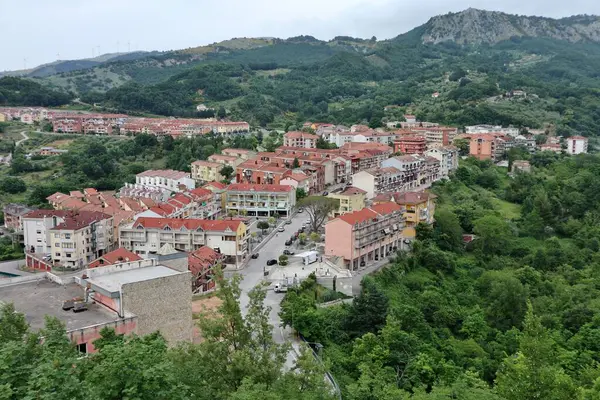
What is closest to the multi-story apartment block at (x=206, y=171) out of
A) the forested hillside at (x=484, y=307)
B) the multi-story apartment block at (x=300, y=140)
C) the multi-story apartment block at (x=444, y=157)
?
the multi-story apartment block at (x=300, y=140)

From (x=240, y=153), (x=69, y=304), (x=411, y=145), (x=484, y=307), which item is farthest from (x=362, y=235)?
(x=411, y=145)

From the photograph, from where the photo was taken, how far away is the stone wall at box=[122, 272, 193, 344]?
1365 cm

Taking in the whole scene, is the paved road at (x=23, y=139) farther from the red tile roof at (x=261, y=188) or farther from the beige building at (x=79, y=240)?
Result: the beige building at (x=79, y=240)

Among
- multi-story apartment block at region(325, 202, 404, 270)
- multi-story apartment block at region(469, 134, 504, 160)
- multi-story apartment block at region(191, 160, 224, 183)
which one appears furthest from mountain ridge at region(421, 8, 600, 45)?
multi-story apartment block at region(325, 202, 404, 270)

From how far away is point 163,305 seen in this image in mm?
14312

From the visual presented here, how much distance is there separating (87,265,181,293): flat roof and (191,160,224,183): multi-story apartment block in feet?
76.6

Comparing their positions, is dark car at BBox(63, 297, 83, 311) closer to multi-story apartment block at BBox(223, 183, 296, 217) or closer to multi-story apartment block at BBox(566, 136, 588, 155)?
multi-story apartment block at BBox(223, 183, 296, 217)

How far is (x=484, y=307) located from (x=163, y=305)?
14354 mm

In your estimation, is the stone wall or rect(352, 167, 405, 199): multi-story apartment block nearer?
the stone wall

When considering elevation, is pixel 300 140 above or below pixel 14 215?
above

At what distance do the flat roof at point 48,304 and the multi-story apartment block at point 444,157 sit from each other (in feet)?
100

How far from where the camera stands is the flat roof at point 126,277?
13.9 m

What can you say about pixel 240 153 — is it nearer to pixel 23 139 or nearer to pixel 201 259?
pixel 201 259

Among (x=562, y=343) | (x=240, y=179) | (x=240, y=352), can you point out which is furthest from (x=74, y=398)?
(x=240, y=179)
